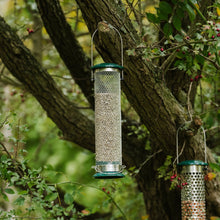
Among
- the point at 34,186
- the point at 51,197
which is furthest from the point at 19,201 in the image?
the point at 34,186

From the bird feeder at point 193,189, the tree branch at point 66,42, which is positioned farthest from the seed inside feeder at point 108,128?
the tree branch at point 66,42

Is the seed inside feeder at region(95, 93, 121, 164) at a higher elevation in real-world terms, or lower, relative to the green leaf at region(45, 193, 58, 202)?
higher

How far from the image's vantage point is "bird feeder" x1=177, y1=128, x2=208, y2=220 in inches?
116

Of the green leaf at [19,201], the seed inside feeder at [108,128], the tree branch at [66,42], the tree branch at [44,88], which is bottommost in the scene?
the green leaf at [19,201]

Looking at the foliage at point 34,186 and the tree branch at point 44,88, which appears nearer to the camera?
the foliage at point 34,186

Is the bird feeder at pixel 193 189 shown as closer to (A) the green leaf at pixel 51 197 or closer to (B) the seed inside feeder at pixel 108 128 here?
(B) the seed inside feeder at pixel 108 128

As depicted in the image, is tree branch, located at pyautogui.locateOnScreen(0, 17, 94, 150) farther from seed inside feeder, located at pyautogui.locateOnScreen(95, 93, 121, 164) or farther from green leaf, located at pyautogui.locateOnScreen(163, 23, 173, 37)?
green leaf, located at pyautogui.locateOnScreen(163, 23, 173, 37)

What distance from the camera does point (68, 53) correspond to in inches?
148

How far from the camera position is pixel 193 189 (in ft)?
9.82

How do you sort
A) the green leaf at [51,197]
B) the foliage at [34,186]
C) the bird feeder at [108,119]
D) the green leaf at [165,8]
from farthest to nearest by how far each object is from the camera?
the green leaf at [51,197], the foliage at [34,186], the bird feeder at [108,119], the green leaf at [165,8]

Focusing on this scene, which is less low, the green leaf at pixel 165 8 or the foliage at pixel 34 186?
the green leaf at pixel 165 8

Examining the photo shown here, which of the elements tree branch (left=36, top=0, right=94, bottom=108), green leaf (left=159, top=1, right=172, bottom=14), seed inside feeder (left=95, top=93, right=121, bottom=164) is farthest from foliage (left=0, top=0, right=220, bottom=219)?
seed inside feeder (left=95, top=93, right=121, bottom=164)

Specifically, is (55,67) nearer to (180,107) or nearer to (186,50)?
(180,107)

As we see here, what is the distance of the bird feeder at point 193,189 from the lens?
9.70ft
